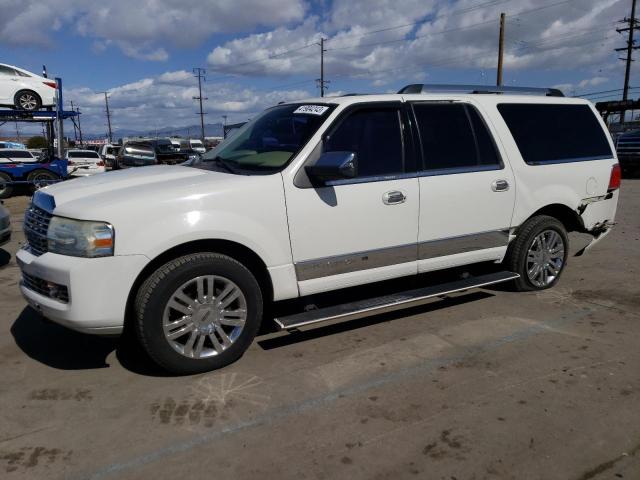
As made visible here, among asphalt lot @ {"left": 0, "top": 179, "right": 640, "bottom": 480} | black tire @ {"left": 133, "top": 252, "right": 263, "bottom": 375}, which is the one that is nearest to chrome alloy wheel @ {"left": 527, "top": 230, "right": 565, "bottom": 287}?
asphalt lot @ {"left": 0, "top": 179, "right": 640, "bottom": 480}

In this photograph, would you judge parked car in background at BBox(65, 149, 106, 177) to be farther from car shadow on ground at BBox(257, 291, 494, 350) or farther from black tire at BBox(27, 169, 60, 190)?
car shadow on ground at BBox(257, 291, 494, 350)

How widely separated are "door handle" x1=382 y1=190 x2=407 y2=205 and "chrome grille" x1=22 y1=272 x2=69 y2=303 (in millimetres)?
2300

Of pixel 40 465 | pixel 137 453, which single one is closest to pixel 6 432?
pixel 40 465

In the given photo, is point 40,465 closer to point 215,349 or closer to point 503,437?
point 215,349

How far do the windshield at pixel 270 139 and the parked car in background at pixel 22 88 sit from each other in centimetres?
1525

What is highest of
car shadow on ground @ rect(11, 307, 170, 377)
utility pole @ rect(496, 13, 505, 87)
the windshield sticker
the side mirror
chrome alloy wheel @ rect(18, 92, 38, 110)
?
utility pole @ rect(496, 13, 505, 87)

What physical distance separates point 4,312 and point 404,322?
3.69 m

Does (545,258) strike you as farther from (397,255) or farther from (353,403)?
(353,403)

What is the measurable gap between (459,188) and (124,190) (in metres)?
2.65

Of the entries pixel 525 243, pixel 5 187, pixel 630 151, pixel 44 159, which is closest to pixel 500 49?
pixel 630 151

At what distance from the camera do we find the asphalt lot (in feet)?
8.73

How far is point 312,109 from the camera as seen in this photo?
4207 mm

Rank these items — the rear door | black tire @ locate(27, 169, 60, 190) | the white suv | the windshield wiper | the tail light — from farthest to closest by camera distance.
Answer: black tire @ locate(27, 169, 60, 190) → the tail light → the rear door → the windshield wiper → the white suv

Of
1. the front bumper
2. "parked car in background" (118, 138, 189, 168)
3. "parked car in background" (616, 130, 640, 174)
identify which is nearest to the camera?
→ the front bumper
